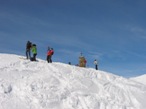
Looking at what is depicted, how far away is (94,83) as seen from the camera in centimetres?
2842

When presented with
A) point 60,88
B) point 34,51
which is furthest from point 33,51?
point 60,88

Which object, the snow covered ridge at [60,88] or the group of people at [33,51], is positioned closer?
the snow covered ridge at [60,88]

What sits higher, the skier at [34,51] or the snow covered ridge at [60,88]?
the skier at [34,51]

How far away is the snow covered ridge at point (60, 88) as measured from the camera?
23578 mm

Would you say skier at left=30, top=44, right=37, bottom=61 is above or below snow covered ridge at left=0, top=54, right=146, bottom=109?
above

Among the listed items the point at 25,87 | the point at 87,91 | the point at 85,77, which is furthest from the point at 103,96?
the point at 25,87

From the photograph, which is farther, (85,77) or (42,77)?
(85,77)

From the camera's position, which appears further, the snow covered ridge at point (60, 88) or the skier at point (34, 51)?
the skier at point (34, 51)

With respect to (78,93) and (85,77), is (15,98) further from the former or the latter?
(85,77)

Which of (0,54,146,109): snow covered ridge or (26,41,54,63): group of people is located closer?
(0,54,146,109): snow covered ridge

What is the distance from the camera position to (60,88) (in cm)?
2584

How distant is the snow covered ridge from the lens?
23.6 metres

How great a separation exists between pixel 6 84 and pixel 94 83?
7.85m

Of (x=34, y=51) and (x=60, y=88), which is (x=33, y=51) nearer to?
(x=34, y=51)
